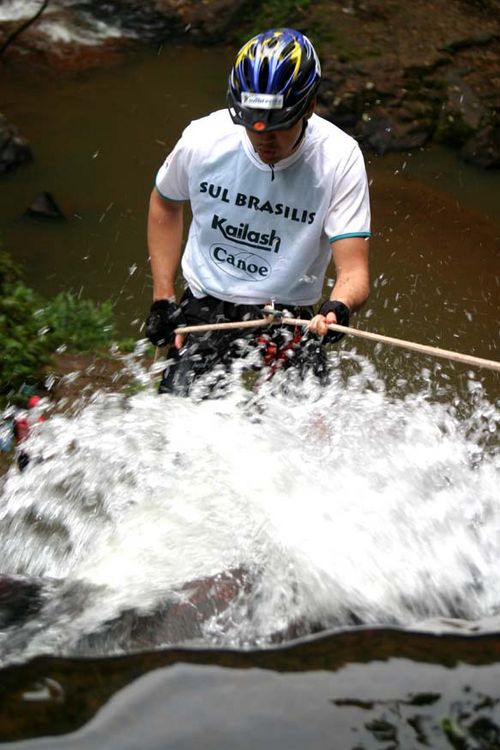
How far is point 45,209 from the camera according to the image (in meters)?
8.31

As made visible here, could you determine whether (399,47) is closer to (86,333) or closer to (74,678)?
(86,333)

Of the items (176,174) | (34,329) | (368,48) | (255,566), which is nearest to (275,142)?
(176,174)

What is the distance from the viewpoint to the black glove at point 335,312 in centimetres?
369

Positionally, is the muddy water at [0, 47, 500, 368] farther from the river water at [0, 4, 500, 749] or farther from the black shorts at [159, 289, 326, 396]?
the black shorts at [159, 289, 326, 396]

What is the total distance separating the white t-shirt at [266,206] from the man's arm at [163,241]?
19cm

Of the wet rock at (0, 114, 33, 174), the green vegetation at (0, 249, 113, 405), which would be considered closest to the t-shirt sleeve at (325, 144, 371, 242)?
the green vegetation at (0, 249, 113, 405)

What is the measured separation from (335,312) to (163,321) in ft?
2.72

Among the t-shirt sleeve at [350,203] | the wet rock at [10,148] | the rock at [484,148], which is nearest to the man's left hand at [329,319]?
the t-shirt sleeve at [350,203]

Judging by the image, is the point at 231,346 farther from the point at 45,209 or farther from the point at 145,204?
the point at 145,204

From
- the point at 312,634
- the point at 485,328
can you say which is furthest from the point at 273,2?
the point at 312,634

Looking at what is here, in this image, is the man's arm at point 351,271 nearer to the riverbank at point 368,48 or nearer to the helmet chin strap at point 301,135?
the helmet chin strap at point 301,135

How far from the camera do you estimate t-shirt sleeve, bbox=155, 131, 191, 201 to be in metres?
4.00

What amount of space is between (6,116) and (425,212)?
3.97 metres

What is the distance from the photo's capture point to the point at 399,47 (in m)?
10.3
